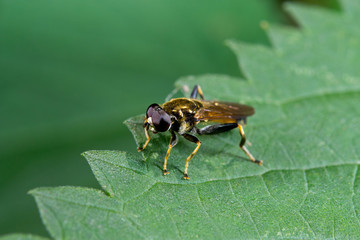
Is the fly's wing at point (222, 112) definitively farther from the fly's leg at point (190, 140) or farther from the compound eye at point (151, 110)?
the compound eye at point (151, 110)

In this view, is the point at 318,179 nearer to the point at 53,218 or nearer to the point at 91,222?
the point at 91,222

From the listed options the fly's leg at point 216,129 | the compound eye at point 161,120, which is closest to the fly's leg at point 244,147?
the fly's leg at point 216,129

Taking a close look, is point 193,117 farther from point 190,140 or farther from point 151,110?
point 151,110

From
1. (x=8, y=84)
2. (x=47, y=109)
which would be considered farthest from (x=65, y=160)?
(x=8, y=84)

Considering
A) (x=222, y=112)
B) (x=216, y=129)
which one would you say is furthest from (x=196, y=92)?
(x=216, y=129)

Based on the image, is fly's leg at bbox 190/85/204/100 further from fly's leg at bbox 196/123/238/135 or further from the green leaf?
fly's leg at bbox 196/123/238/135

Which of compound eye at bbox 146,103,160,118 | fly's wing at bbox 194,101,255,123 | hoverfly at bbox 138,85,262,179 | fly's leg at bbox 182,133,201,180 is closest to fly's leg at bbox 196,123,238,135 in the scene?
hoverfly at bbox 138,85,262,179

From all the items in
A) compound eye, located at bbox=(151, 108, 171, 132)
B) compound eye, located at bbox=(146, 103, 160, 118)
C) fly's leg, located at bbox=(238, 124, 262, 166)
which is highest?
compound eye, located at bbox=(146, 103, 160, 118)
